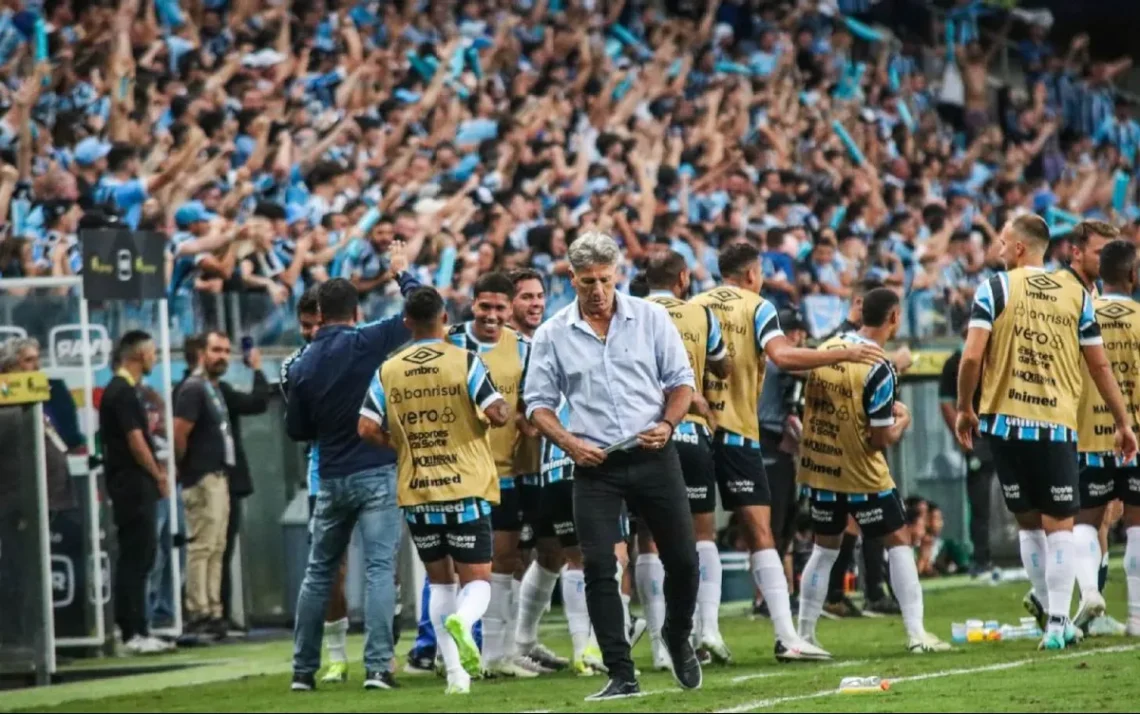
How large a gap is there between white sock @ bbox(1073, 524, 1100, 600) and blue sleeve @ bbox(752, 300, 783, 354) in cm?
216

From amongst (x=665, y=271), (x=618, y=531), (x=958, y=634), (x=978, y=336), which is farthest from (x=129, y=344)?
(x=618, y=531)

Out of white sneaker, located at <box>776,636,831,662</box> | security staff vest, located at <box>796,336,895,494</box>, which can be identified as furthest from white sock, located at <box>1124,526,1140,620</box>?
white sneaker, located at <box>776,636,831,662</box>

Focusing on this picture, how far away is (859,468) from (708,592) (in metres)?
1.30

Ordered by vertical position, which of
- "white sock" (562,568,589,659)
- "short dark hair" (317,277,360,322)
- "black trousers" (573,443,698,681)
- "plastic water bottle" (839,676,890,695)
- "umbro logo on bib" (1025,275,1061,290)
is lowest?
"plastic water bottle" (839,676,890,695)

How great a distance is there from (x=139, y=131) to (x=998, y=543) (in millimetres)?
9486

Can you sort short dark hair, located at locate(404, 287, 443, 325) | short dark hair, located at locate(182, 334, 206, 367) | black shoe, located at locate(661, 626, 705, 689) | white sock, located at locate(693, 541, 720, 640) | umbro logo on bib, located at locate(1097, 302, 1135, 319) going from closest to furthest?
Answer: 1. black shoe, located at locate(661, 626, 705, 689)
2. short dark hair, located at locate(404, 287, 443, 325)
3. white sock, located at locate(693, 541, 720, 640)
4. umbro logo on bib, located at locate(1097, 302, 1135, 319)
5. short dark hair, located at locate(182, 334, 206, 367)

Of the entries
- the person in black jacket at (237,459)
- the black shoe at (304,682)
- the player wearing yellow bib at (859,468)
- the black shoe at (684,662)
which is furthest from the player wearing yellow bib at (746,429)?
the person in black jacket at (237,459)

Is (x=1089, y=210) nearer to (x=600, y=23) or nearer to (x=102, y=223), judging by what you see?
(x=600, y=23)

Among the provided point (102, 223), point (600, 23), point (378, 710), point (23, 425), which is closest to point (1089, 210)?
point (600, 23)

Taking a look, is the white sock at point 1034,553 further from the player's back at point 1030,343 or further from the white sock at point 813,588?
the white sock at point 813,588

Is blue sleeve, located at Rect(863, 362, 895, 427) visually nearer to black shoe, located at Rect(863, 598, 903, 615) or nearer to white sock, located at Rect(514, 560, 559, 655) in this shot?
white sock, located at Rect(514, 560, 559, 655)

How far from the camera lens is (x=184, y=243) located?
1869 cm

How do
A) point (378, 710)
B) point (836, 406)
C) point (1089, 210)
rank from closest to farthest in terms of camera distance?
point (378, 710)
point (836, 406)
point (1089, 210)

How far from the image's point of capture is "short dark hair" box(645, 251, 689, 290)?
13.7 meters
